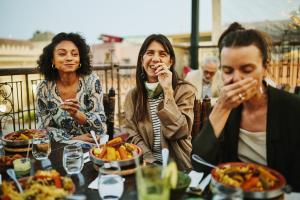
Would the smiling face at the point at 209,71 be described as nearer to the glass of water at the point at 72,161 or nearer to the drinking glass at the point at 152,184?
the glass of water at the point at 72,161

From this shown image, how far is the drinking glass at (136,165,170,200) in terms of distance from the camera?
3.08ft

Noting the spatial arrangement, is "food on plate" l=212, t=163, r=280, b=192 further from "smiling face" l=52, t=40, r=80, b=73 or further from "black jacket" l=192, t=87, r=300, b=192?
"smiling face" l=52, t=40, r=80, b=73

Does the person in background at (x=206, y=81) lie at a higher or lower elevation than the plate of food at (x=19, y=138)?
higher

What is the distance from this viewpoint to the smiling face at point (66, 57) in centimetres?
286

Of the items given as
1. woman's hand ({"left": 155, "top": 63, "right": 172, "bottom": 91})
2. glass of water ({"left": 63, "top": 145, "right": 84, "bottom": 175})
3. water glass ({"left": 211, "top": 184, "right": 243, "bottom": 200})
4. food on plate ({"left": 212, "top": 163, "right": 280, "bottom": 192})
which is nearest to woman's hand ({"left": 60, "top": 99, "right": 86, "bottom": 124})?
woman's hand ({"left": 155, "top": 63, "right": 172, "bottom": 91})

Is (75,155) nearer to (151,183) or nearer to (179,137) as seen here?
(151,183)

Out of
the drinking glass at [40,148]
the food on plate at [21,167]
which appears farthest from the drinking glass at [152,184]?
the drinking glass at [40,148]

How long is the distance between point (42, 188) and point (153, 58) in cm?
157

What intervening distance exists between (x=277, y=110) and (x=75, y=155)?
1087 millimetres

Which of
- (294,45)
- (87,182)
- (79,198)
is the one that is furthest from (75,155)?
(294,45)

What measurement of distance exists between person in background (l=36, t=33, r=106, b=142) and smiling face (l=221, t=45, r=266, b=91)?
1423 millimetres

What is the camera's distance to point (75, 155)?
1.48 metres

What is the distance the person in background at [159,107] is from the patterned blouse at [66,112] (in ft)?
1.46

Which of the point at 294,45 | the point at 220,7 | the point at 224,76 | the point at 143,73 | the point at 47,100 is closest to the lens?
the point at 224,76
